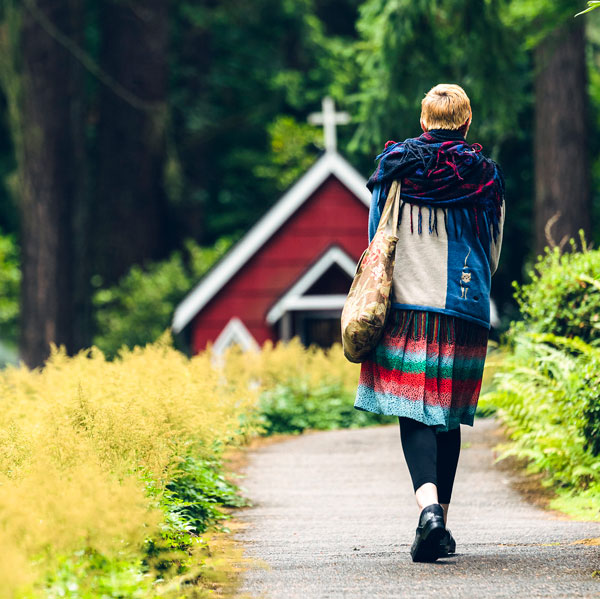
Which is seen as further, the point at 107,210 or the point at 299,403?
the point at 107,210

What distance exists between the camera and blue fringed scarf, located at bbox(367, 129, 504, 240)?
5117 millimetres

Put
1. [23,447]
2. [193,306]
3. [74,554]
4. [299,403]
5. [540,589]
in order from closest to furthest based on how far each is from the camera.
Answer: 1. [74,554]
2. [540,589]
3. [23,447]
4. [299,403]
5. [193,306]

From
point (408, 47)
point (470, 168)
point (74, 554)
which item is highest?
point (408, 47)

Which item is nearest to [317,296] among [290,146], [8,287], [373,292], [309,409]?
[309,409]

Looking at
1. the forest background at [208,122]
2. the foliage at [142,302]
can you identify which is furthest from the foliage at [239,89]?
the foliage at [142,302]

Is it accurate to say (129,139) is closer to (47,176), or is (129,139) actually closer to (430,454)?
(47,176)

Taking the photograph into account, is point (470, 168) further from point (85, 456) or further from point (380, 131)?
point (380, 131)

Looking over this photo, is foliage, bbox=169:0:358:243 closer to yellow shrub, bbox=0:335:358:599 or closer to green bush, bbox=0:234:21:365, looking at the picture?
green bush, bbox=0:234:21:365

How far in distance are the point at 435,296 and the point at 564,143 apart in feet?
41.0

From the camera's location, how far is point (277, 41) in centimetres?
2867

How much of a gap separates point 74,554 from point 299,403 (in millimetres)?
8541

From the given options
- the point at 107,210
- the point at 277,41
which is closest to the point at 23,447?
the point at 107,210

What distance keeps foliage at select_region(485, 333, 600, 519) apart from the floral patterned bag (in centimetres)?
208

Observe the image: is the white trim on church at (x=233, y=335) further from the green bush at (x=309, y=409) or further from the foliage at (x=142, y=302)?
the green bush at (x=309, y=409)
